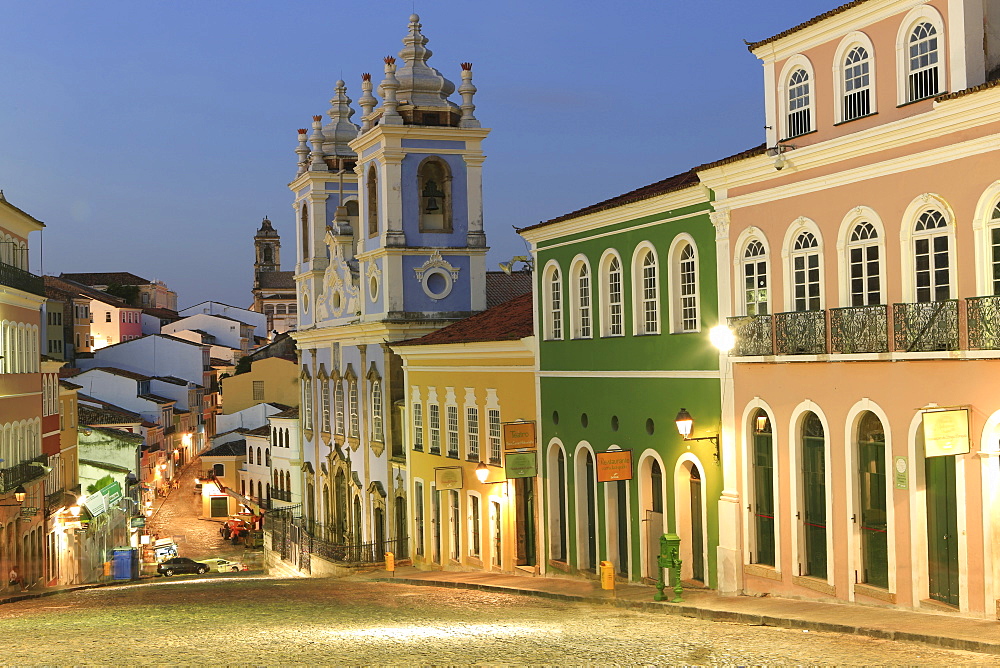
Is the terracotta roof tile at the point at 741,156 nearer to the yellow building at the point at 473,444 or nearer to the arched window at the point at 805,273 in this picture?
the arched window at the point at 805,273

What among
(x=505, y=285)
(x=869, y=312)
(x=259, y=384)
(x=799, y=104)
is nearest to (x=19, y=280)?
(x=505, y=285)

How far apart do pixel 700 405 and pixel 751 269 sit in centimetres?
282

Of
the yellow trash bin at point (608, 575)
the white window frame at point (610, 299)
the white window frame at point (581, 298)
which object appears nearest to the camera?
the yellow trash bin at point (608, 575)

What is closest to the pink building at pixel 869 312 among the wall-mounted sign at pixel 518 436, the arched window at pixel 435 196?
the wall-mounted sign at pixel 518 436

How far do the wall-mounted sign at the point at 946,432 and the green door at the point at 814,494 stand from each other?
3.49 meters

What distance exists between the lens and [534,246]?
31344 mm

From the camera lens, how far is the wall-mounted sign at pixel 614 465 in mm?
25844

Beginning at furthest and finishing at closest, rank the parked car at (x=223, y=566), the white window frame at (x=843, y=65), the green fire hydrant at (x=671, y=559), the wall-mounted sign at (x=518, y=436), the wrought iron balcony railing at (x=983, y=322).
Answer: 1. the parked car at (x=223, y=566)
2. the wall-mounted sign at (x=518, y=436)
3. the green fire hydrant at (x=671, y=559)
4. the white window frame at (x=843, y=65)
5. the wrought iron balcony railing at (x=983, y=322)

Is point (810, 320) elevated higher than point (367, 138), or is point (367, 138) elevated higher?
point (367, 138)

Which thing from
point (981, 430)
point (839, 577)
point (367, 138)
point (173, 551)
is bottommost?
point (173, 551)

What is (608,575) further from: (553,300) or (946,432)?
(946,432)

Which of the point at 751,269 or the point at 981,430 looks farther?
the point at 751,269

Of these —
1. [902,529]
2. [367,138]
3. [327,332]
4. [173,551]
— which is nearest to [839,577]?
[902,529]

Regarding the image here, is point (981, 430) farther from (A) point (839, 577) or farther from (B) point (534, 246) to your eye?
(B) point (534, 246)
